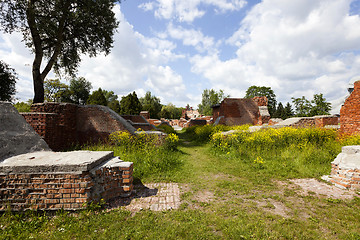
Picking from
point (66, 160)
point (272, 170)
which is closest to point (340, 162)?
point (272, 170)

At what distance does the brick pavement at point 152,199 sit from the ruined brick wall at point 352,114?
791 centimetres

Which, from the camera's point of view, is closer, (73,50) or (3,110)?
(3,110)

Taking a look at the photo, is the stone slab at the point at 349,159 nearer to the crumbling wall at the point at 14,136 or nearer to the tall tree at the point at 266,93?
the crumbling wall at the point at 14,136

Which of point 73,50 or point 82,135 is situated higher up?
point 73,50

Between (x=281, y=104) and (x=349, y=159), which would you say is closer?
(x=349, y=159)

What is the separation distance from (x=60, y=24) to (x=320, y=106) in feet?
120

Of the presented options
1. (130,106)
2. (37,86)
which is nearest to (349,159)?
(37,86)

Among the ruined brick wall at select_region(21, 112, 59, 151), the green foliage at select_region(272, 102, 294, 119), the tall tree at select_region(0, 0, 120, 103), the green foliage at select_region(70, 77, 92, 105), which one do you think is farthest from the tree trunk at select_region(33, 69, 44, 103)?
the green foliage at select_region(272, 102, 294, 119)

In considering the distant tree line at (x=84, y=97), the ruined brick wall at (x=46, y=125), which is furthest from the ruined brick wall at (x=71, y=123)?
the distant tree line at (x=84, y=97)

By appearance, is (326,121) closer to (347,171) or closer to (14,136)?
(347,171)

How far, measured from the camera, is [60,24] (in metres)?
9.27

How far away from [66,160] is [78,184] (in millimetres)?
543

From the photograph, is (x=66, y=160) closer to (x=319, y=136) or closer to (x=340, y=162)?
(x=340, y=162)

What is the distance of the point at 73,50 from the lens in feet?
40.1
